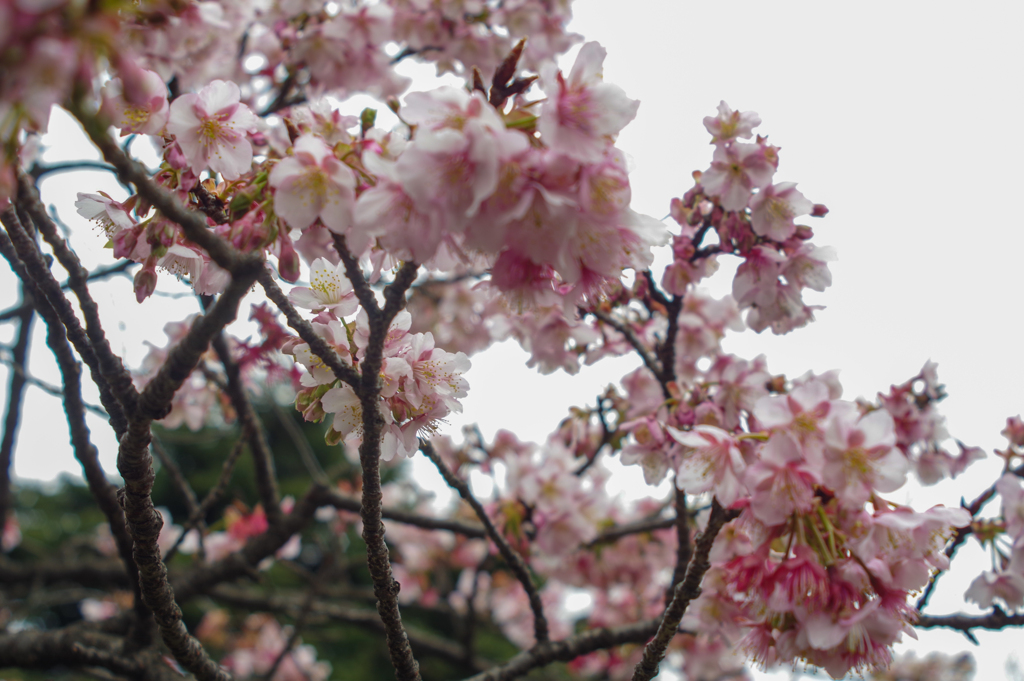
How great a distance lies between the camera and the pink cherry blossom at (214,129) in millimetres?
1118

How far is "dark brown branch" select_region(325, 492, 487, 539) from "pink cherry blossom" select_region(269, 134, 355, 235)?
1.72 m

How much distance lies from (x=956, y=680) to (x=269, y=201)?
783 centimetres

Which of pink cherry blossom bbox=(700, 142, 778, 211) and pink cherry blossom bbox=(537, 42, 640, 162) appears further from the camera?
pink cherry blossom bbox=(700, 142, 778, 211)

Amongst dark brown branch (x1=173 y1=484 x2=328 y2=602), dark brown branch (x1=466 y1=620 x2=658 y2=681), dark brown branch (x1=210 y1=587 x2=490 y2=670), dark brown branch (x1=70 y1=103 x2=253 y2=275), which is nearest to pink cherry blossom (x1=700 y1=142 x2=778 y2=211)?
dark brown branch (x1=70 y1=103 x2=253 y2=275)

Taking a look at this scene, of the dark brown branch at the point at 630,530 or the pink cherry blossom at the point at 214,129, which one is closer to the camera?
the pink cherry blossom at the point at 214,129

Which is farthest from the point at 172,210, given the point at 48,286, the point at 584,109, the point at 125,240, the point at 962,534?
the point at 962,534

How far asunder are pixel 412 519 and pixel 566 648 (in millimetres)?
787

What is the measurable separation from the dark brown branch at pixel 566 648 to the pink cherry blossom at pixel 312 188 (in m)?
1.40

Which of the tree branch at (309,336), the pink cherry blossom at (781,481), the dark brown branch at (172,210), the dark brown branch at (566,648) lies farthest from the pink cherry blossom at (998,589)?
the dark brown branch at (172,210)

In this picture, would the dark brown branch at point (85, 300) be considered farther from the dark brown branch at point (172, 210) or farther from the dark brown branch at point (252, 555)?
the dark brown branch at point (252, 555)

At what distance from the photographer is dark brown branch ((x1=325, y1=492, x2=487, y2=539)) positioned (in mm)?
2423

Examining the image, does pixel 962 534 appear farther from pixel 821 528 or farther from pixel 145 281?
pixel 145 281

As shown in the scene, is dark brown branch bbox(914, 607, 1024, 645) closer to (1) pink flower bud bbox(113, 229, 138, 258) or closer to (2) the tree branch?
(2) the tree branch

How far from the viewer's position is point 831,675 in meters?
1.26
